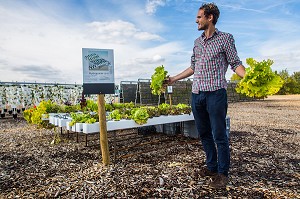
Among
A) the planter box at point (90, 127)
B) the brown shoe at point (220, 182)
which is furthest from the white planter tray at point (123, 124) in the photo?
the brown shoe at point (220, 182)

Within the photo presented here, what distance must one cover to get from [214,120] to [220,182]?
2.60 ft

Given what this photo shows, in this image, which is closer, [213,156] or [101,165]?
[213,156]

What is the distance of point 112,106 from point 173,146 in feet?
9.66

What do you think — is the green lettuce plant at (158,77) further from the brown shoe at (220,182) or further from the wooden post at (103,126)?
the brown shoe at (220,182)

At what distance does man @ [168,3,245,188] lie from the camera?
2982mm

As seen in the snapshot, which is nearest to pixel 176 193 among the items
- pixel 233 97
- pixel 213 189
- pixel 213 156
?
pixel 213 189

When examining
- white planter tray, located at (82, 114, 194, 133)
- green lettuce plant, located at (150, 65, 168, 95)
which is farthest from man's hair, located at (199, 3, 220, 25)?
white planter tray, located at (82, 114, 194, 133)

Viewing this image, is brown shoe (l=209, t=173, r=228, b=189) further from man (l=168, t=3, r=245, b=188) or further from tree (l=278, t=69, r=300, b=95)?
tree (l=278, t=69, r=300, b=95)

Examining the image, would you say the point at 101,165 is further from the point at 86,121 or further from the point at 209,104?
the point at 209,104

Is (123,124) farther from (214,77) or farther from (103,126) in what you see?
(214,77)

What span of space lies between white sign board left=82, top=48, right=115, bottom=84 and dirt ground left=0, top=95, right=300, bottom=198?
1364 millimetres

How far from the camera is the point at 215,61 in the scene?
306cm

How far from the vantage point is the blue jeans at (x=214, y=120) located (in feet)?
9.73

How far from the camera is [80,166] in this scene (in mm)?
4363
